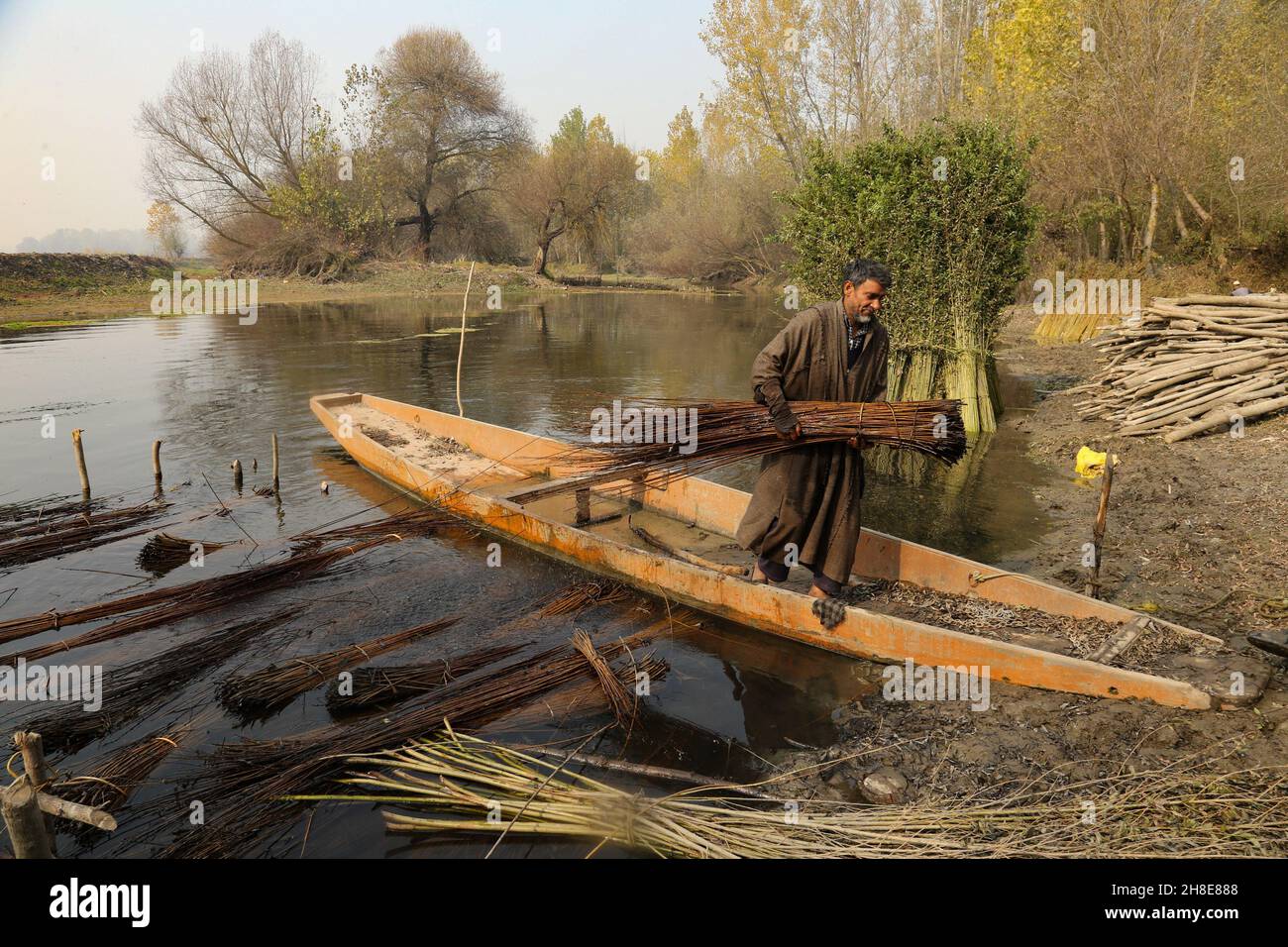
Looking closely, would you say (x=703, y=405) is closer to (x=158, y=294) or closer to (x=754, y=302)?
(x=754, y=302)

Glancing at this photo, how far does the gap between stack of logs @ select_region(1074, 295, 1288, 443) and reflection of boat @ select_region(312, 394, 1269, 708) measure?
5.08 m

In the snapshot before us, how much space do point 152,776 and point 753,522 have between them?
3663mm

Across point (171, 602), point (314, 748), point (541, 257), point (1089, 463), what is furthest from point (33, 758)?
point (541, 257)

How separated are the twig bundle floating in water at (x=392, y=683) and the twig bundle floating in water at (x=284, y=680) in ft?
0.53

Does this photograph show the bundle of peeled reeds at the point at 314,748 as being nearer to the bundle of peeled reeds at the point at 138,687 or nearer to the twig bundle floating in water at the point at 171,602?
the bundle of peeled reeds at the point at 138,687

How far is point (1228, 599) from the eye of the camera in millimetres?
5121

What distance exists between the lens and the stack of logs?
8086 millimetres

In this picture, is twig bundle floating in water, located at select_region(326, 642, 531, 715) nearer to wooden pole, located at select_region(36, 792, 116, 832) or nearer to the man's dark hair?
wooden pole, located at select_region(36, 792, 116, 832)

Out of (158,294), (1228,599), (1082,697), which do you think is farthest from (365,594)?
(158,294)

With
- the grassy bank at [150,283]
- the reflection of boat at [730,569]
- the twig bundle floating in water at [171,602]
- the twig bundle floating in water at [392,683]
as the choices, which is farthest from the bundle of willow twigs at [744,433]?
the grassy bank at [150,283]

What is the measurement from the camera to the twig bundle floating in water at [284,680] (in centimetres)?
459

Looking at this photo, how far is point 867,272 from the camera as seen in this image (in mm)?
4320

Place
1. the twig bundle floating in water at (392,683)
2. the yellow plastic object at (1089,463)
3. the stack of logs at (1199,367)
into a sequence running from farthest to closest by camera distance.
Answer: the yellow plastic object at (1089,463)
the stack of logs at (1199,367)
the twig bundle floating in water at (392,683)

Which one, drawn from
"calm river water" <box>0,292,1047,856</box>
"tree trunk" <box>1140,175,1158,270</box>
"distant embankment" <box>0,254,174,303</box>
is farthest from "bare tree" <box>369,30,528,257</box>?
"tree trunk" <box>1140,175,1158,270</box>
